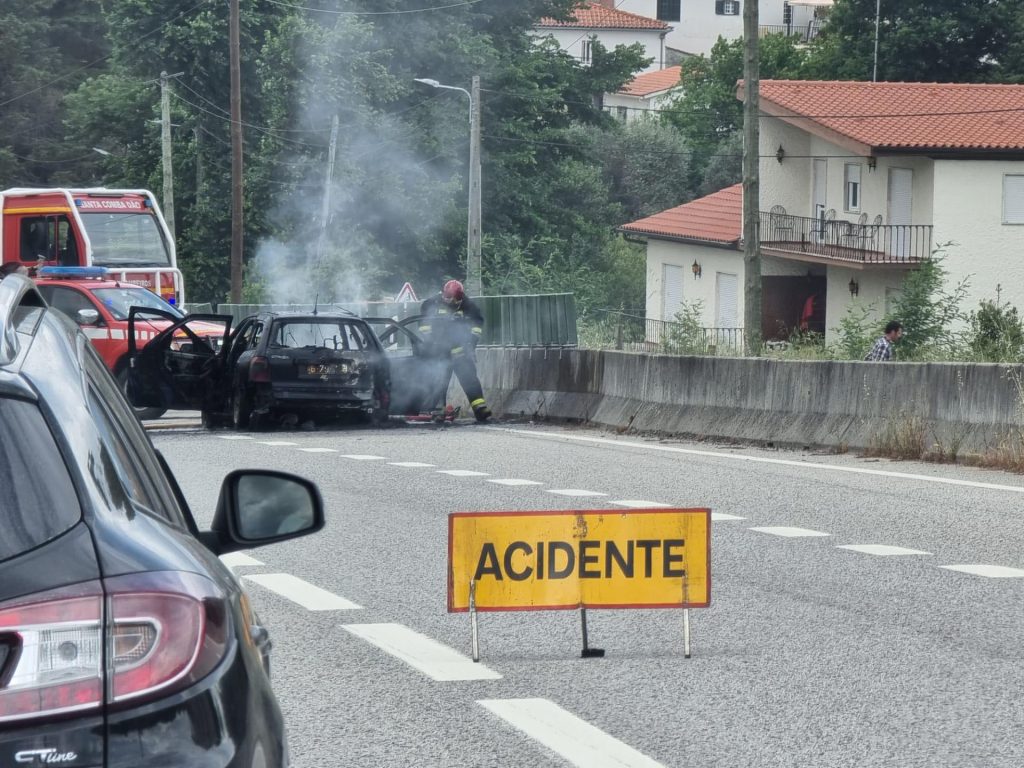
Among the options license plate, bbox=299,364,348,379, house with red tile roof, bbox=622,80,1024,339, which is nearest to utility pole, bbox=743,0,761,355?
license plate, bbox=299,364,348,379

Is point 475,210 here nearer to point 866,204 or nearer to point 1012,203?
point 866,204

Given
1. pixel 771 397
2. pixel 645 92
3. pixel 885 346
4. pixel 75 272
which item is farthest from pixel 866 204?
pixel 645 92

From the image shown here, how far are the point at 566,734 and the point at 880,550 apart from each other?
15.8 feet

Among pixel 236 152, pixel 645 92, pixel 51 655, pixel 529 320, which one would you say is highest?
pixel 645 92

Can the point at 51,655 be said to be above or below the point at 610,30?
below

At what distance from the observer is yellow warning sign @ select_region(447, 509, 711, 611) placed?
7445 millimetres

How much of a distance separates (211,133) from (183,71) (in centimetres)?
212

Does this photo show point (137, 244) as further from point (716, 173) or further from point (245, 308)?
point (716, 173)

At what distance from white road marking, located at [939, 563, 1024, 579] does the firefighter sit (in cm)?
1350

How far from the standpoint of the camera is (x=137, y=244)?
3625 centimetres

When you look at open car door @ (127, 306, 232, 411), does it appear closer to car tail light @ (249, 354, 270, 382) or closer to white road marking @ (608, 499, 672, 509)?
car tail light @ (249, 354, 270, 382)

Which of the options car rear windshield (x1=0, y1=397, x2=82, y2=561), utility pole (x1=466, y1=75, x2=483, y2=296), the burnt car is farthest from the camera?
utility pole (x1=466, y1=75, x2=483, y2=296)

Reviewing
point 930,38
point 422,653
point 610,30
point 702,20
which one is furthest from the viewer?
point 702,20

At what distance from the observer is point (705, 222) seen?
190 ft
